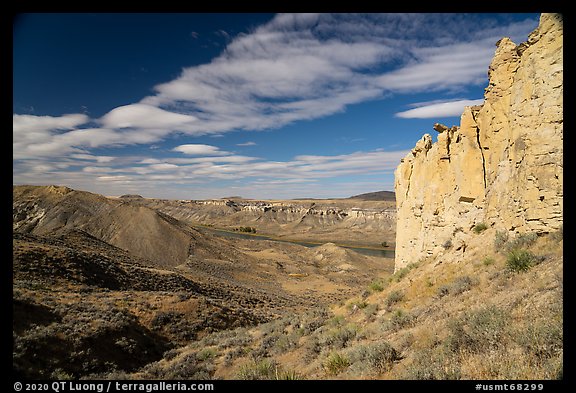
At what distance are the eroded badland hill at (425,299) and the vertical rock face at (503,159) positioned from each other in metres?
0.05

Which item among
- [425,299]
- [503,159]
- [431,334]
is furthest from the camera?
[503,159]

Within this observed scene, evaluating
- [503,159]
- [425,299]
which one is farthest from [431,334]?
[503,159]

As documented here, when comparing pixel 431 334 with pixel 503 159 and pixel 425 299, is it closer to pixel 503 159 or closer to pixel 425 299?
pixel 425 299

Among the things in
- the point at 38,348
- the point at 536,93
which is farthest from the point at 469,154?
the point at 38,348

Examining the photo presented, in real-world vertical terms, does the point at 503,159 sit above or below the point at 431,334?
above

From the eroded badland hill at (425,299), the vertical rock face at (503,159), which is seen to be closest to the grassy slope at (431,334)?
the eroded badland hill at (425,299)

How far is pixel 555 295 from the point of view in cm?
532

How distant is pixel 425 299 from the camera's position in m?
9.33

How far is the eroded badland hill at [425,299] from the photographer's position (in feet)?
17.2

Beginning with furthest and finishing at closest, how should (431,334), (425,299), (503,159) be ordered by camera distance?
(503,159) < (425,299) < (431,334)

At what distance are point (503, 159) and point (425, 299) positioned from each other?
5469 millimetres

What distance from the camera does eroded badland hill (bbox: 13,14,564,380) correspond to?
5.25 meters

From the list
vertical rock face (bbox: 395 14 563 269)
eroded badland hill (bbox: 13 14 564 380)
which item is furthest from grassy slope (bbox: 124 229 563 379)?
vertical rock face (bbox: 395 14 563 269)
